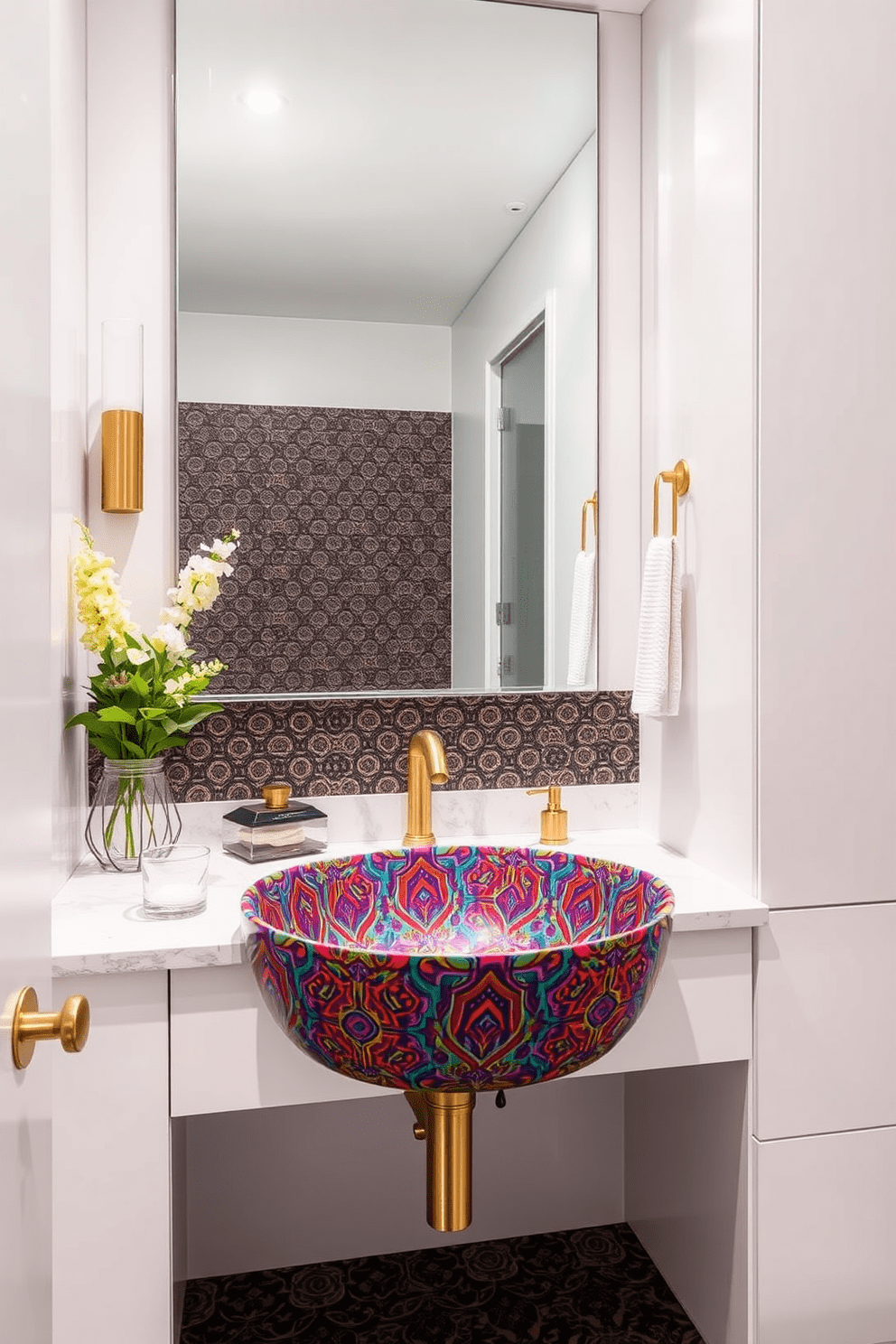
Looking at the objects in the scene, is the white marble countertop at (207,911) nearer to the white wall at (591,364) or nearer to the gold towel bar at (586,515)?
the white wall at (591,364)

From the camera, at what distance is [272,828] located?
1.59 m

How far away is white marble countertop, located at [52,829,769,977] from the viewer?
120 cm

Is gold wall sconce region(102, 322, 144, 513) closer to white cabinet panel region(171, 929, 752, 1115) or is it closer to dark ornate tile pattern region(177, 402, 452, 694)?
dark ornate tile pattern region(177, 402, 452, 694)

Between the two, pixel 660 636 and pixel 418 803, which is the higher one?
pixel 660 636

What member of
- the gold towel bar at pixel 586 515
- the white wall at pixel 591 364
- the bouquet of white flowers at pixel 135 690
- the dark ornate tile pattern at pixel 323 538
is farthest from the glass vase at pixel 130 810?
the gold towel bar at pixel 586 515

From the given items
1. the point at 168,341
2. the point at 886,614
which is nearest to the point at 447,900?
the point at 886,614

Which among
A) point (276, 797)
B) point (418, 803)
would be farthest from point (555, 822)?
point (276, 797)

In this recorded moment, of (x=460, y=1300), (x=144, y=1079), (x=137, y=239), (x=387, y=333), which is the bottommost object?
(x=460, y=1300)

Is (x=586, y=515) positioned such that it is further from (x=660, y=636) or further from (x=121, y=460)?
(x=121, y=460)

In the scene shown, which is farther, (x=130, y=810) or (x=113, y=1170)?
(x=130, y=810)

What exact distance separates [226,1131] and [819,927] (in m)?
1.03

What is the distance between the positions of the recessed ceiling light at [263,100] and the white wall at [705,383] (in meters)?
0.63

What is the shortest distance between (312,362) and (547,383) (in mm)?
407

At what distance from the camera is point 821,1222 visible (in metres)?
1.42
